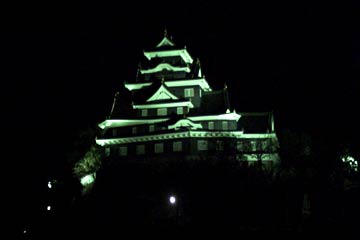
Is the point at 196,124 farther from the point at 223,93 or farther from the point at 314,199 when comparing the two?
the point at 314,199

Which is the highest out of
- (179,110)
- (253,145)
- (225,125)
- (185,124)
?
(179,110)

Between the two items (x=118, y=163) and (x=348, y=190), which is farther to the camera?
(x=118, y=163)

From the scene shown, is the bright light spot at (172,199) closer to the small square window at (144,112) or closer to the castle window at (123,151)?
the castle window at (123,151)

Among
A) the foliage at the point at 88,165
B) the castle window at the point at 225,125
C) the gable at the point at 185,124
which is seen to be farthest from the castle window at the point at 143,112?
the castle window at the point at 225,125

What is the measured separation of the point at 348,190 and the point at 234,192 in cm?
970

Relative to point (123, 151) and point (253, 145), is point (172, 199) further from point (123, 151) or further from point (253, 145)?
point (253, 145)

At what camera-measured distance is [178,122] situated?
49844 millimetres

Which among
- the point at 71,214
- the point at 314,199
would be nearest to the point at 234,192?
the point at 314,199

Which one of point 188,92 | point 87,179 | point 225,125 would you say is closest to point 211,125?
point 225,125

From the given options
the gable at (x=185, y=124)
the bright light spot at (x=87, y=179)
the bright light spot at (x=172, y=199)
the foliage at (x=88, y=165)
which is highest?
the gable at (x=185, y=124)

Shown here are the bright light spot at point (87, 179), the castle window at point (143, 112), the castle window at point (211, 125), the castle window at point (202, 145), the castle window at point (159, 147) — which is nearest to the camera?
the castle window at point (202, 145)

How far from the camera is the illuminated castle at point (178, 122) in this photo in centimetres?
4978

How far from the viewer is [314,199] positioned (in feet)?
132

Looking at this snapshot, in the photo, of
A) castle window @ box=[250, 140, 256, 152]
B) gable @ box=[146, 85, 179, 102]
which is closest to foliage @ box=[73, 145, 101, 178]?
gable @ box=[146, 85, 179, 102]
